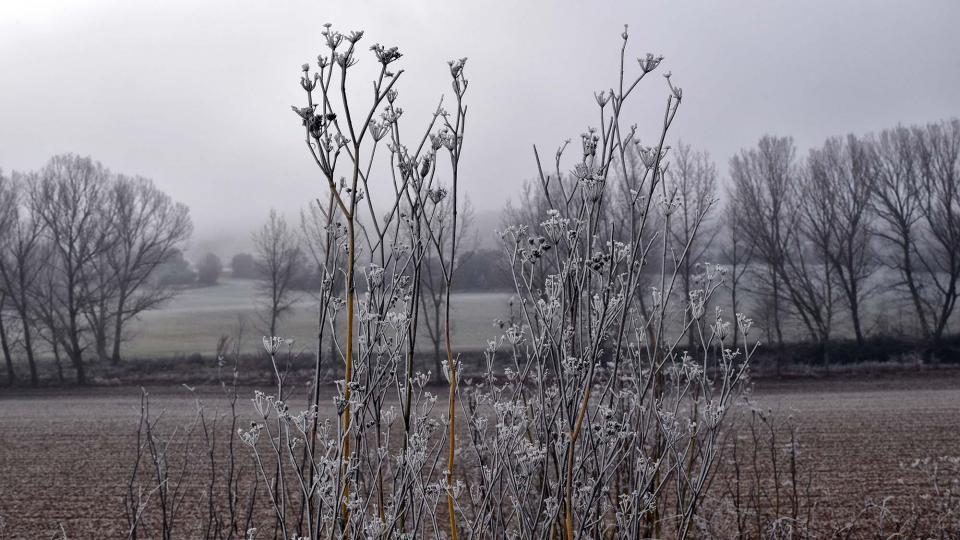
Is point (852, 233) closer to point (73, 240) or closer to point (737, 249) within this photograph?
point (737, 249)

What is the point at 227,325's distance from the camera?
49281 mm

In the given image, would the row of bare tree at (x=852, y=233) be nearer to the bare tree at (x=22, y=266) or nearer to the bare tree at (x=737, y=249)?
the bare tree at (x=737, y=249)

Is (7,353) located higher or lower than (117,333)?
lower

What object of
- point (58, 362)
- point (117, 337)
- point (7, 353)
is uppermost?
point (117, 337)

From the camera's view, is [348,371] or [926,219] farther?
[926,219]

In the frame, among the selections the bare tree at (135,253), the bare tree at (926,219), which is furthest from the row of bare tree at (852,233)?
the bare tree at (135,253)

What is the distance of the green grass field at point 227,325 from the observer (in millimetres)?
38719

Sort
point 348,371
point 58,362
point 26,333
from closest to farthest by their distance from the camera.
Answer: point 348,371 → point 26,333 → point 58,362

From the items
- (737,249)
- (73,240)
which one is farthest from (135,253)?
(737,249)

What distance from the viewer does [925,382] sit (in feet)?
99.0

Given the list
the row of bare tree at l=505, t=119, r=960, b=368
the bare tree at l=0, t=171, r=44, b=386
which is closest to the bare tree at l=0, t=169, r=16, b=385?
the bare tree at l=0, t=171, r=44, b=386

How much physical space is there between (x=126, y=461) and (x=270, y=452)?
11.2 feet

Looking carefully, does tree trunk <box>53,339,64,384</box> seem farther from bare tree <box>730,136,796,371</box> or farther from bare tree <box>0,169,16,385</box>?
bare tree <box>730,136,796,371</box>

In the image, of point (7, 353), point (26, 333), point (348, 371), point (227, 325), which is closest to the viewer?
point (348, 371)
